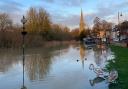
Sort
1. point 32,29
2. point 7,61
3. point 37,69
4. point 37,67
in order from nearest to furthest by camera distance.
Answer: point 37,69 < point 37,67 < point 7,61 < point 32,29

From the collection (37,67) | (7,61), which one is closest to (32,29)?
(7,61)

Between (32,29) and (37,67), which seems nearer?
(37,67)

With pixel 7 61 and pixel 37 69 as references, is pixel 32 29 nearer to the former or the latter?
pixel 7 61

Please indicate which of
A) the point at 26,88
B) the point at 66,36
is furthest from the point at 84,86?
the point at 66,36

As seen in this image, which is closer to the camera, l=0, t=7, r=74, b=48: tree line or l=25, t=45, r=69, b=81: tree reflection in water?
l=25, t=45, r=69, b=81: tree reflection in water

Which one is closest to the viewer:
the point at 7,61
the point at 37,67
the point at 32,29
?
the point at 37,67

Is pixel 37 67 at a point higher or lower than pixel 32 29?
lower

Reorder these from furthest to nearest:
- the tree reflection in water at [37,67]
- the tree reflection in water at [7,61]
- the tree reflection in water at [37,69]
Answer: the tree reflection in water at [7,61], the tree reflection in water at [37,67], the tree reflection in water at [37,69]

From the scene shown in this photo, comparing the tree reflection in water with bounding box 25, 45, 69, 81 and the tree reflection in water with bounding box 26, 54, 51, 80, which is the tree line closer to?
the tree reflection in water with bounding box 25, 45, 69, 81

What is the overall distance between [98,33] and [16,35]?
167 feet

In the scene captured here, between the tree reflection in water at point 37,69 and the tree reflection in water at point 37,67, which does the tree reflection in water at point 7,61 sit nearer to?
the tree reflection in water at point 37,67

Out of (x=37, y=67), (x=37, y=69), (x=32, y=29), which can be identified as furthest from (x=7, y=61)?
(x=32, y=29)

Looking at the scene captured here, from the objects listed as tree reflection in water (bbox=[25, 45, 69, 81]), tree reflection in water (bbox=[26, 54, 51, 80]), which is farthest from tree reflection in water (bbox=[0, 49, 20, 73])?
tree reflection in water (bbox=[26, 54, 51, 80])

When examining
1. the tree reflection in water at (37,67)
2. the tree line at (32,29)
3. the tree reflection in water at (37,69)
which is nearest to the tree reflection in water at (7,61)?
the tree reflection in water at (37,67)
